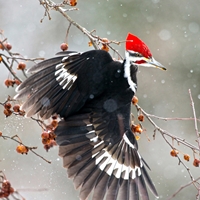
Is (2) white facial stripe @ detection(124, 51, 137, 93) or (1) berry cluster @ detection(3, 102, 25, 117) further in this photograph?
(2) white facial stripe @ detection(124, 51, 137, 93)

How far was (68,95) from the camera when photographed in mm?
2396

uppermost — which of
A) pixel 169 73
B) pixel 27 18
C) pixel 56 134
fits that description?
pixel 27 18

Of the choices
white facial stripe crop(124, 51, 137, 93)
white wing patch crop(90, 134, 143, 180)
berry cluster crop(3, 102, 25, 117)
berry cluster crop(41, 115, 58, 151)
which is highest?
white facial stripe crop(124, 51, 137, 93)

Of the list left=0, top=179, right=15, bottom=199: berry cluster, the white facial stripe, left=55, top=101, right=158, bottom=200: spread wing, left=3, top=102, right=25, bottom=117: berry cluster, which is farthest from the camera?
the white facial stripe

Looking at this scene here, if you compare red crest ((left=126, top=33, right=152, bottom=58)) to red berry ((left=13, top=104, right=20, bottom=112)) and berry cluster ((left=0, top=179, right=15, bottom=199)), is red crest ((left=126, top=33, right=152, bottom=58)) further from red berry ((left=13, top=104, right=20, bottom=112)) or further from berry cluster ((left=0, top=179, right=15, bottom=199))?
berry cluster ((left=0, top=179, right=15, bottom=199))

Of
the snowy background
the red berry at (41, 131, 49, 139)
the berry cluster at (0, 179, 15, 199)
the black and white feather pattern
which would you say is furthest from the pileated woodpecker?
the snowy background

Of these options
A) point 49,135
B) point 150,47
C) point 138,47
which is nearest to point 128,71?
point 138,47

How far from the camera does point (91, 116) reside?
242 cm

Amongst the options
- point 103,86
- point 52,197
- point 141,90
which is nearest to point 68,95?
point 103,86

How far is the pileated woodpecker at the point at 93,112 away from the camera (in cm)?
235

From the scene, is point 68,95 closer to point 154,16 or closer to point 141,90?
point 141,90

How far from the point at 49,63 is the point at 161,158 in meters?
4.26

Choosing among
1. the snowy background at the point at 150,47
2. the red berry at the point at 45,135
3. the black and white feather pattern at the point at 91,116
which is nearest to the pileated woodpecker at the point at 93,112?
the black and white feather pattern at the point at 91,116

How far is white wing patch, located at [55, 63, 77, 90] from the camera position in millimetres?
2391
